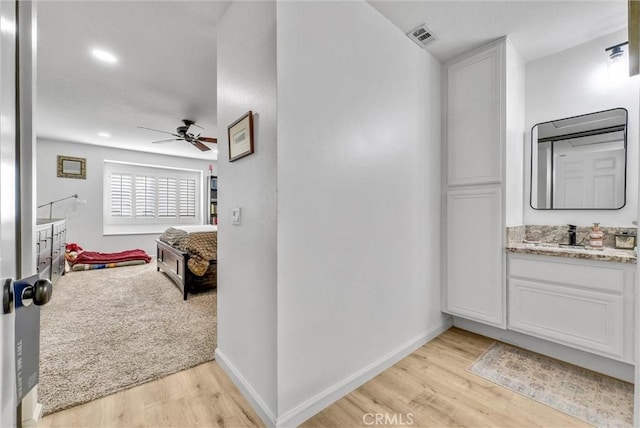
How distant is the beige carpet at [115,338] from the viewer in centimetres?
181

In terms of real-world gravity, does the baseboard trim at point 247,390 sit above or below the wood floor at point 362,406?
above

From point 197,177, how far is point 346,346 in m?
6.70

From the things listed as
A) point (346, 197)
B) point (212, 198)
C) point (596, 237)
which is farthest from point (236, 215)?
point (212, 198)

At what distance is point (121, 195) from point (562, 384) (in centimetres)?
763

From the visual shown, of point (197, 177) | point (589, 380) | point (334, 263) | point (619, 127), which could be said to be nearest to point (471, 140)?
point (619, 127)

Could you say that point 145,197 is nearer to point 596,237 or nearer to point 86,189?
point 86,189

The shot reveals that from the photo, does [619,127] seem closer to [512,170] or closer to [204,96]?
[512,170]

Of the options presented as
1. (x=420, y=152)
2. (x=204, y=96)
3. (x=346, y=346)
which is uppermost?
(x=204, y=96)

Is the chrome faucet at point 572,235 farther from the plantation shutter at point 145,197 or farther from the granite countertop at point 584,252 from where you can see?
the plantation shutter at point 145,197

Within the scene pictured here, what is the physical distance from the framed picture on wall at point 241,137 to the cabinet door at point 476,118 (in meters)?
1.91

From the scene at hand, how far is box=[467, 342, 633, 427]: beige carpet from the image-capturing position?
5.18 ft

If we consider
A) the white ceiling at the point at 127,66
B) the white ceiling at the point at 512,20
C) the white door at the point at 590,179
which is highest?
the white ceiling at the point at 127,66

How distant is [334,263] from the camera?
5.50 feet

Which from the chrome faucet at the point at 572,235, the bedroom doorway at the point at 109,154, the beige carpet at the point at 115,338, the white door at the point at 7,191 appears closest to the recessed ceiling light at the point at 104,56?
the bedroom doorway at the point at 109,154
